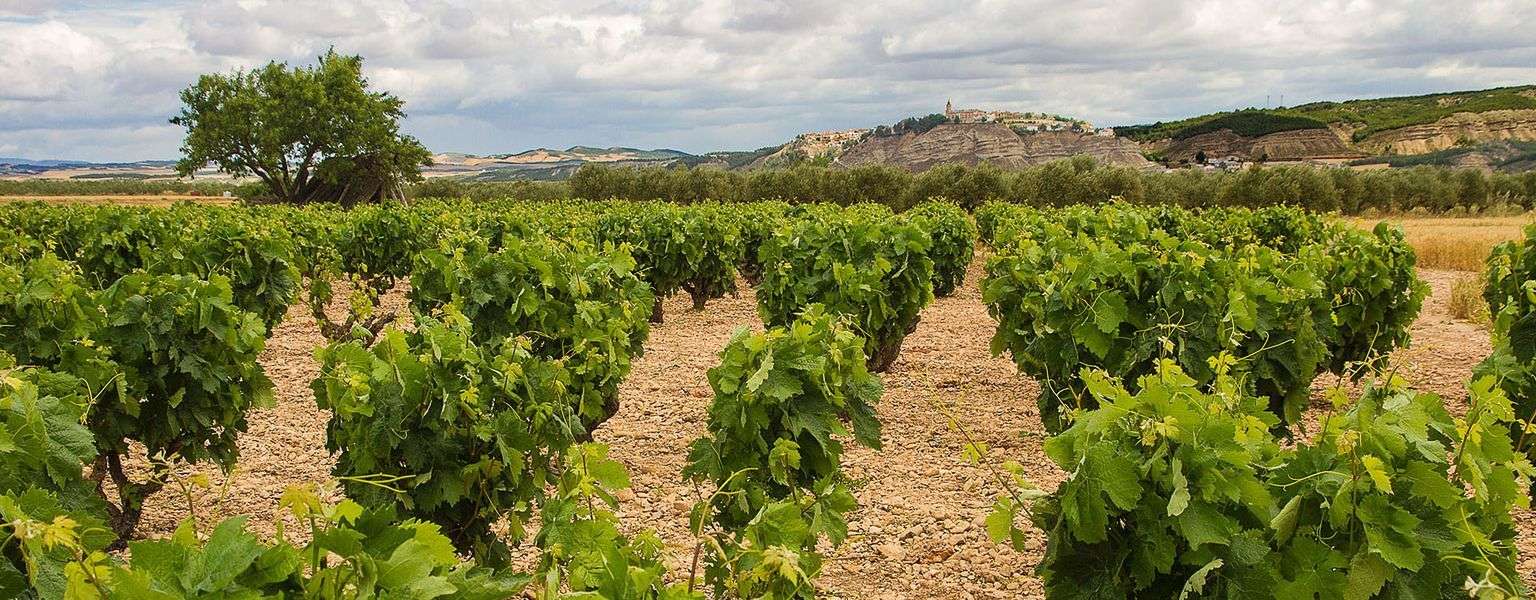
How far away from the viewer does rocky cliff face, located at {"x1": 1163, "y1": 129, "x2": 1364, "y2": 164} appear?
3253 inches

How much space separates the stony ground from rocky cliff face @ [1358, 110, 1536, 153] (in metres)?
82.8

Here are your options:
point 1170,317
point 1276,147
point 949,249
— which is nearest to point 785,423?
point 1170,317

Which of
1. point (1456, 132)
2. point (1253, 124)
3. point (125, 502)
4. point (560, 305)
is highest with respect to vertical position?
point (1253, 124)

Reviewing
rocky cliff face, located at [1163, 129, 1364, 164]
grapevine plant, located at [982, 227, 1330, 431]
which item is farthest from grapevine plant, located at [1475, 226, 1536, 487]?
rocky cliff face, located at [1163, 129, 1364, 164]

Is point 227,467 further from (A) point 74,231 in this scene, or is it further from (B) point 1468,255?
(B) point 1468,255

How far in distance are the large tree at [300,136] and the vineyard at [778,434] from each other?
34.3 m

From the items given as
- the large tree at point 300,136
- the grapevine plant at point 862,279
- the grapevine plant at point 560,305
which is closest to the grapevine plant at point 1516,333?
the grapevine plant at point 862,279

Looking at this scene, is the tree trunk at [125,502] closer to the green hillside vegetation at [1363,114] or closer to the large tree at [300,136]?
the large tree at [300,136]

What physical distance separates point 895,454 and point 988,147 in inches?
3815

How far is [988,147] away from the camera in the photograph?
328ft

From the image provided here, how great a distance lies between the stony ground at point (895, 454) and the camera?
5.34 metres

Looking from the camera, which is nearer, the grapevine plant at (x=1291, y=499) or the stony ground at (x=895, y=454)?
the grapevine plant at (x=1291, y=499)

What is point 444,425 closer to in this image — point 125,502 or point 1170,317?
point 125,502

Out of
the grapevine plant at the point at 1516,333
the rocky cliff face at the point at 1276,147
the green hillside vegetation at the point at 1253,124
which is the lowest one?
the rocky cliff face at the point at 1276,147
